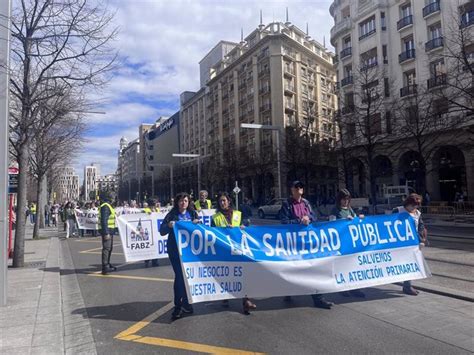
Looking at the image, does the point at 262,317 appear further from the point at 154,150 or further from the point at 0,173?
the point at 154,150

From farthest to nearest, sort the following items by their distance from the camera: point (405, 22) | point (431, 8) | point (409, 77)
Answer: point (409, 77) < point (405, 22) < point (431, 8)

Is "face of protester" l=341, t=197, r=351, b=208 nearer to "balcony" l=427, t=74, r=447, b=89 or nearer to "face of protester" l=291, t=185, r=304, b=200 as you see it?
"face of protester" l=291, t=185, r=304, b=200

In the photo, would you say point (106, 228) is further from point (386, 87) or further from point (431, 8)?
point (431, 8)

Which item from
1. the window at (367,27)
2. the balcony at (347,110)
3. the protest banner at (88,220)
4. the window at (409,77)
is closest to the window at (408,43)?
the window at (409,77)

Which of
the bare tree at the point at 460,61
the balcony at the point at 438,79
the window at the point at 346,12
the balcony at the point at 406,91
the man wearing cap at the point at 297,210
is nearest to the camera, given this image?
the man wearing cap at the point at 297,210

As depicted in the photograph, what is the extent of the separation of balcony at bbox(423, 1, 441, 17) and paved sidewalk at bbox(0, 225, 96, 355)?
3766cm

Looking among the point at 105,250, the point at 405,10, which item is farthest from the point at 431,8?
the point at 105,250

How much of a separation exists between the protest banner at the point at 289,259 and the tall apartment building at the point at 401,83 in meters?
24.6

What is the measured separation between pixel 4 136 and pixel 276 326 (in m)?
5.34

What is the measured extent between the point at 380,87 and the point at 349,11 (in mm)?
15114

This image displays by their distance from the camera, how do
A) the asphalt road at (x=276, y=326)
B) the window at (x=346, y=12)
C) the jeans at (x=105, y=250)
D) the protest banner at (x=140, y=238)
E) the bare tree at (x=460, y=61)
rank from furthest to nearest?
the window at (x=346, y=12) < the bare tree at (x=460, y=61) < the protest banner at (x=140, y=238) < the jeans at (x=105, y=250) < the asphalt road at (x=276, y=326)

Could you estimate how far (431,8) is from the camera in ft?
119

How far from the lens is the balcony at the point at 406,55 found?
1506 inches

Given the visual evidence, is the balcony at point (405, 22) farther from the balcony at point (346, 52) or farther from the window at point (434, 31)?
the balcony at point (346, 52)
